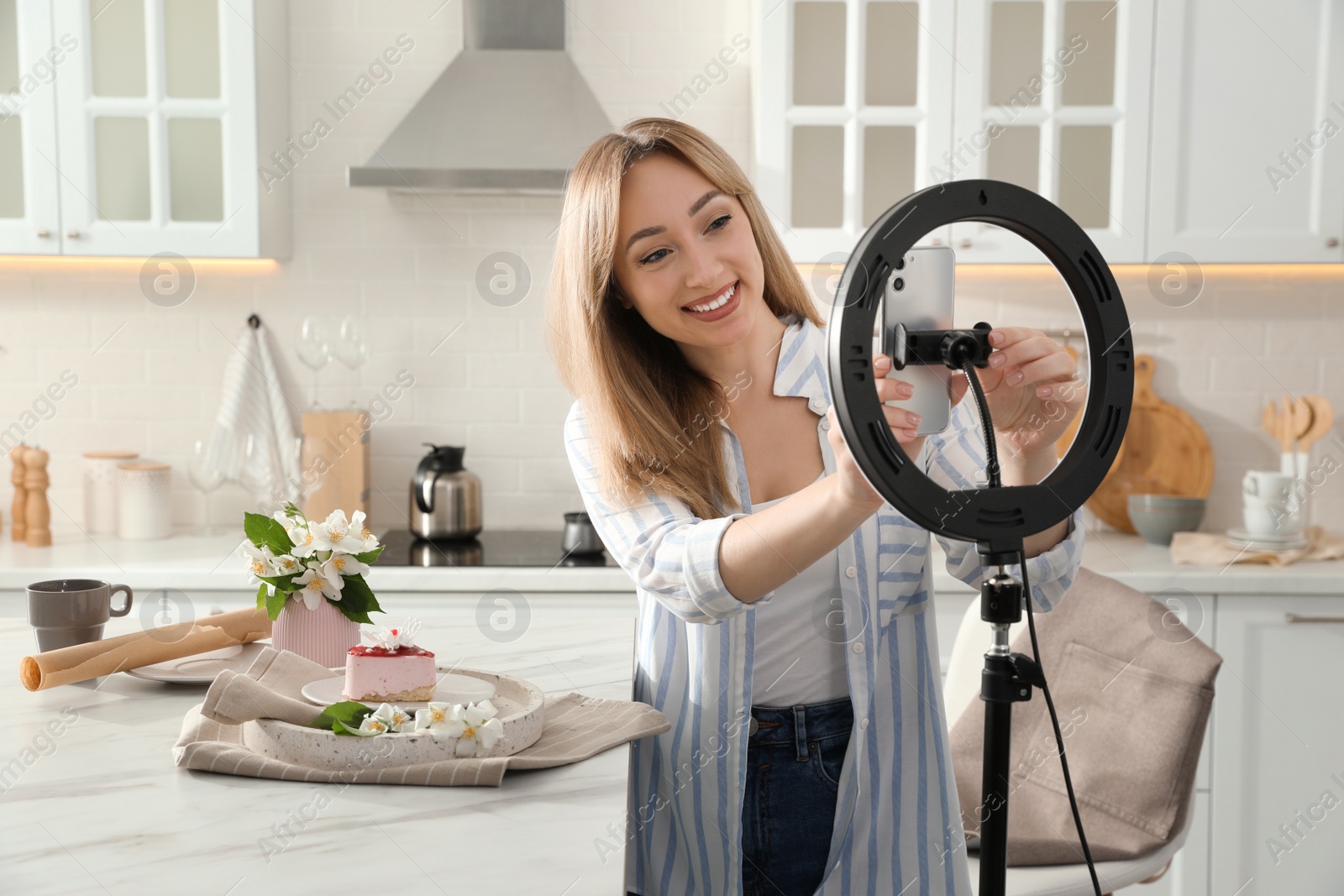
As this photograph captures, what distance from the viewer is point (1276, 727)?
2162 mm

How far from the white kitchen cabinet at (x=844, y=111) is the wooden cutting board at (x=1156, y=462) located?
0.73 m

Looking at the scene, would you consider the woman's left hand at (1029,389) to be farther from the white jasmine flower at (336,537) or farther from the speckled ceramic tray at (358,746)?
the white jasmine flower at (336,537)

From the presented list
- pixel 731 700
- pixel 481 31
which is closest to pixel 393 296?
pixel 481 31

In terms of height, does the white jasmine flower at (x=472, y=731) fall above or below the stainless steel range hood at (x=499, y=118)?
below

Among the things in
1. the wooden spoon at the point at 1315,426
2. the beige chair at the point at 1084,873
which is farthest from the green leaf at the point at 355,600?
the wooden spoon at the point at 1315,426

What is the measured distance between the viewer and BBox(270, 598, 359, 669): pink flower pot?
119cm

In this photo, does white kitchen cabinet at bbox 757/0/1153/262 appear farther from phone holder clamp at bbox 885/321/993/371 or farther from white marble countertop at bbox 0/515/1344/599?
phone holder clamp at bbox 885/321/993/371

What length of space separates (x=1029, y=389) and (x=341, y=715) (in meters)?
0.63

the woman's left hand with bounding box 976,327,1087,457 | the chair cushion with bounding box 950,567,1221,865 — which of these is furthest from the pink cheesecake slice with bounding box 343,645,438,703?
the chair cushion with bounding box 950,567,1221,865

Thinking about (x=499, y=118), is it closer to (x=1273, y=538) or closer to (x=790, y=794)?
(x=790, y=794)

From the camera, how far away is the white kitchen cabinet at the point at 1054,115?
231 cm

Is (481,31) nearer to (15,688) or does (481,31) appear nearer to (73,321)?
(73,321)

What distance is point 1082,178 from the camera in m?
2.34

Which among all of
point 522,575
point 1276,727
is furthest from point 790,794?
point 1276,727
